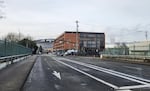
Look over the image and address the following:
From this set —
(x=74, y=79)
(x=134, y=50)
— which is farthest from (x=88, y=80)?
(x=134, y=50)

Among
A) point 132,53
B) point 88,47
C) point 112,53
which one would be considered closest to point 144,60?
point 132,53

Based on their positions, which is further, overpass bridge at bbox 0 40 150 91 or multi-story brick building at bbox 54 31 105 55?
multi-story brick building at bbox 54 31 105 55

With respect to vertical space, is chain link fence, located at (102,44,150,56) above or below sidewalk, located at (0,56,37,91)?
above

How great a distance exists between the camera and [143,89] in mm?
11977

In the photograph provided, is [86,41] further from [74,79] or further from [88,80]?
[88,80]

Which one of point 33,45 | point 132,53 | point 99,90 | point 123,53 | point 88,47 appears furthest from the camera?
point 33,45

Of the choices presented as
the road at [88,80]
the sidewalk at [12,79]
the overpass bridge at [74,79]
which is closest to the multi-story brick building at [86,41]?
the overpass bridge at [74,79]

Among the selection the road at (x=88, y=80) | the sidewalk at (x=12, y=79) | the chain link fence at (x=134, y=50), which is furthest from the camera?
the chain link fence at (x=134, y=50)

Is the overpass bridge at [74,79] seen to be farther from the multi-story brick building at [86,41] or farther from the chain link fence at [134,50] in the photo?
the multi-story brick building at [86,41]

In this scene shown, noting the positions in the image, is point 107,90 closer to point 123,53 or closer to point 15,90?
point 15,90

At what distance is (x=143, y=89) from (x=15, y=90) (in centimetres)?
516

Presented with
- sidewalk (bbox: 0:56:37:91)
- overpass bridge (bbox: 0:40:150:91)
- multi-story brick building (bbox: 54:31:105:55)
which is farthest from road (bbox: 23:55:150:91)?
multi-story brick building (bbox: 54:31:105:55)

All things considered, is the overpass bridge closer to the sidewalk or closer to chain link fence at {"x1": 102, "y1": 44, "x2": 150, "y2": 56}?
the sidewalk

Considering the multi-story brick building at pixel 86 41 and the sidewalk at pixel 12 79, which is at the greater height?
the multi-story brick building at pixel 86 41
